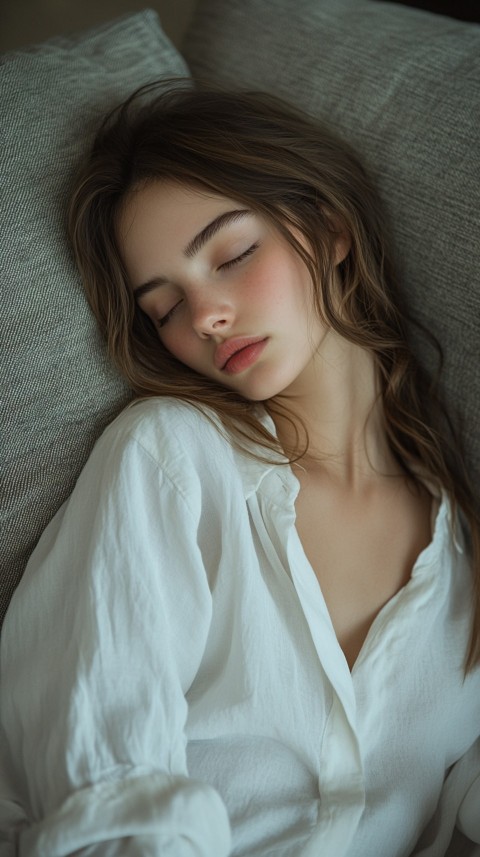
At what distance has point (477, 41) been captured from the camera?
1230mm

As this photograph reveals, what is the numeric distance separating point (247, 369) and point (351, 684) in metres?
0.44

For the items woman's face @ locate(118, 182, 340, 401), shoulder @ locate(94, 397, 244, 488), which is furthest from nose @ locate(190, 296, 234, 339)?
shoulder @ locate(94, 397, 244, 488)

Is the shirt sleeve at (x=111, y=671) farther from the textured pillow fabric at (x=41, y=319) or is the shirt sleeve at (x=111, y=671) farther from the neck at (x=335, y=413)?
the neck at (x=335, y=413)

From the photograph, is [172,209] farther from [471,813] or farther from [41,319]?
[471,813]

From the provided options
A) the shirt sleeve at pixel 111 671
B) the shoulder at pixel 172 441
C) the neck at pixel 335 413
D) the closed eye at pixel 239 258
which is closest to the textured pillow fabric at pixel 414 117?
the neck at pixel 335 413

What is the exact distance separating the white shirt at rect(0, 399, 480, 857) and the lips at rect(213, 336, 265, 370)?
9cm

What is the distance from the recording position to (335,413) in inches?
48.3

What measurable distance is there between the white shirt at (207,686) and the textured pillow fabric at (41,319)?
0.05 metres

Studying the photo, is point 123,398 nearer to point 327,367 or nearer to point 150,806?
point 327,367

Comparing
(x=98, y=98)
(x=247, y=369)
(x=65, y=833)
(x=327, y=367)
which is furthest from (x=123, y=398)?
(x=65, y=833)

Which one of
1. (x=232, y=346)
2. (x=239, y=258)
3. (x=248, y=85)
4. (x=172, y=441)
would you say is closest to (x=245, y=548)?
(x=172, y=441)

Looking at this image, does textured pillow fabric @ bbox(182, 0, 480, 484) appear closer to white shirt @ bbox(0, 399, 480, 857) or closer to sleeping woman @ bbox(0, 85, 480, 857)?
sleeping woman @ bbox(0, 85, 480, 857)

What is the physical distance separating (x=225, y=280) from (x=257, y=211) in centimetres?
12

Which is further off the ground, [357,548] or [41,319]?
[41,319]
